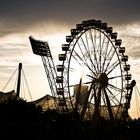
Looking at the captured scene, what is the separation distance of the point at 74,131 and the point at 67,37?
16.2m

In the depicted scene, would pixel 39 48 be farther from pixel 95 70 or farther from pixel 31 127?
pixel 31 127

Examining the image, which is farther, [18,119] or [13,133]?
[18,119]

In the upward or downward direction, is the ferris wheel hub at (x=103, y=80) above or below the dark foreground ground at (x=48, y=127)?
above

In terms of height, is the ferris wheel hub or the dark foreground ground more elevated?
the ferris wheel hub

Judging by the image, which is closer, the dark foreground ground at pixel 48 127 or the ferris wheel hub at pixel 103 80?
the dark foreground ground at pixel 48 127

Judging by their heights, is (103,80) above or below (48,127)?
above

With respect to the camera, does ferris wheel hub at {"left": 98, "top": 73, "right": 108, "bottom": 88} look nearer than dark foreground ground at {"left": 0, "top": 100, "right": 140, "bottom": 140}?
No

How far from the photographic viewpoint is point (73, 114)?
7069cm

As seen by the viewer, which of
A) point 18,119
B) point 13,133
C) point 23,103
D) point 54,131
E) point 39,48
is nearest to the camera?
point 13,133

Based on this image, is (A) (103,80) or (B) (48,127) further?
(A) (103,80)

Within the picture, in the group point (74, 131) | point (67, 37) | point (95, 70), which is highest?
point (67, 37)

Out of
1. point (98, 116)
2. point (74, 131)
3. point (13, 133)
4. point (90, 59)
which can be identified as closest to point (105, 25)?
point (90, 59)

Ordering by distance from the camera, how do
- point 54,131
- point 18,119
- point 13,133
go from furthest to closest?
point 18,119 < point 54,131 < point 13,133

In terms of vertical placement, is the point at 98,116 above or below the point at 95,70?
below
